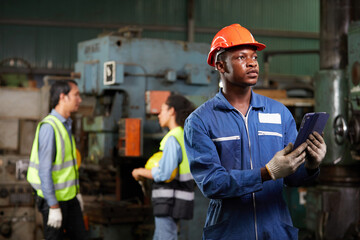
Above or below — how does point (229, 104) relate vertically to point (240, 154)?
above

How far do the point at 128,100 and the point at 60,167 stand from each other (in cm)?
148

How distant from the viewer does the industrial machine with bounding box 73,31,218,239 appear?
439 centimetres

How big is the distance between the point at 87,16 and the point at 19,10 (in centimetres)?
136

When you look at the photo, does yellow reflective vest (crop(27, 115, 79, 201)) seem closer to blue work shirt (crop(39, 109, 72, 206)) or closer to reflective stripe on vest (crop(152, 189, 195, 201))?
blue work shirt (crop(39, 109, 72, 206))

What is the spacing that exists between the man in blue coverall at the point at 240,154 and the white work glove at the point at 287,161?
0.07ft

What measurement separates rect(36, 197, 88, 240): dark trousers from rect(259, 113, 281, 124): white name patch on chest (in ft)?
5.54

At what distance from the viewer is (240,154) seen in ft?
6.05

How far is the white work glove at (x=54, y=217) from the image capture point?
3033 mm

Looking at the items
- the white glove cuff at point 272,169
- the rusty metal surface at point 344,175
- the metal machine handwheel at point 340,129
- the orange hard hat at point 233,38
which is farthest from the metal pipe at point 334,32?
the white glove cuff at point 272,169

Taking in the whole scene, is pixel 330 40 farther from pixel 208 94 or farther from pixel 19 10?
pixel 19 10

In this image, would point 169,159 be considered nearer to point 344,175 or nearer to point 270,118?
point 270,118

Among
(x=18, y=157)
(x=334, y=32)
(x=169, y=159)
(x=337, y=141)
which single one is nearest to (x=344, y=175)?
(x=337, y=141)

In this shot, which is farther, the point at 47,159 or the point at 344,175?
the point at 344,175

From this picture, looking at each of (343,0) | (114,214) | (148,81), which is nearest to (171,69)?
(148,81)
